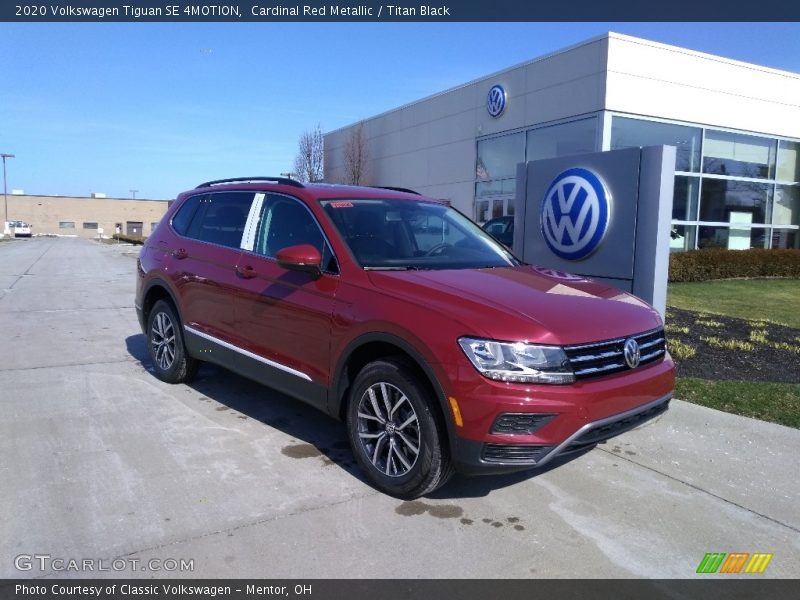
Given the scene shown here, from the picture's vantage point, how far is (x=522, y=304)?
3.41 m

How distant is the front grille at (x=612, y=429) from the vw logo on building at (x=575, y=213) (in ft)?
11.8

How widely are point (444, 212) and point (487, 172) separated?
17766 mm

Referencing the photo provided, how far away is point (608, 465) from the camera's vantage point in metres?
4.18

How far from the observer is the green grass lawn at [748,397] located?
202 inches

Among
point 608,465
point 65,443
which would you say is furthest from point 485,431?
point 65,443

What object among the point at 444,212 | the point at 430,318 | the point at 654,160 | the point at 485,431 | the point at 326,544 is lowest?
the point at 326,544

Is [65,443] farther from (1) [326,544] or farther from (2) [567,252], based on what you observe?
(2) [567,252]

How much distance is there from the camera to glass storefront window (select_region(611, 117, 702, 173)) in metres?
17.5

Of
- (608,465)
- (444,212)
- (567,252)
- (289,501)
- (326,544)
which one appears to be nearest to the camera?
(326,544)

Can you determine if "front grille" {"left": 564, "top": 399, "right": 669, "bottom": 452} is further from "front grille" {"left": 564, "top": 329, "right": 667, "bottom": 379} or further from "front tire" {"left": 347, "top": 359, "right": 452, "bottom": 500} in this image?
"front tire" {"left": 347, "top": 359, "right": 452, "bottom": 500}

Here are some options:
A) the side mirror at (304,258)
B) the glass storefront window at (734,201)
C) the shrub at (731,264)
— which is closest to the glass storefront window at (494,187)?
the glass storefront window at (734,201)

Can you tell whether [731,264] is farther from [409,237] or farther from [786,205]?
[409,237]
